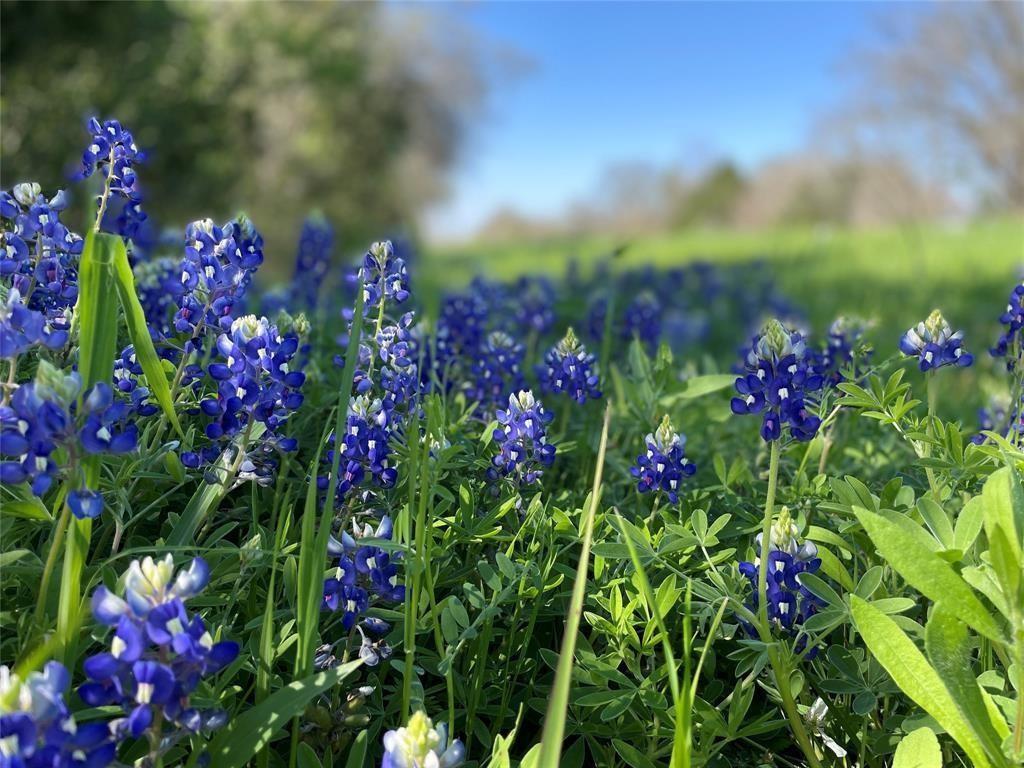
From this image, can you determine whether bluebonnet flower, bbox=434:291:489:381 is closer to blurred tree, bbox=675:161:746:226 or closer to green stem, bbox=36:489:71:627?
green stem, bbox=36:489:71:627

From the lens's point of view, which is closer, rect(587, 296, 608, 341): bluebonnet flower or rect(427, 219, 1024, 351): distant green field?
rect(587, 296, 608, 341): bluebonnet flower

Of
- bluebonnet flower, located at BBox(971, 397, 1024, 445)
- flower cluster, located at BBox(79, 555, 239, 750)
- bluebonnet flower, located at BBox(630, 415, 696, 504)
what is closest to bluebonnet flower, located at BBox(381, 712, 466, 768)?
flower cluster, located at BBox(79, 555, 239, 750)

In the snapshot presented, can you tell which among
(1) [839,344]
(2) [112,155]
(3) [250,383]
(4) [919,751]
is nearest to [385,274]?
(3) [250,383]

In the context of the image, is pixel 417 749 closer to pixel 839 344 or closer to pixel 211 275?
pixel 211 275

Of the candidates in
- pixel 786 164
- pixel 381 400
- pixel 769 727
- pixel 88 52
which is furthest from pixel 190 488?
pixel 786 164

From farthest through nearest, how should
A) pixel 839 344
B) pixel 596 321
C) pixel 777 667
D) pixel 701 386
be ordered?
pixel 596 321, pixel 839 344, pixel 701 386, pixel 777 667

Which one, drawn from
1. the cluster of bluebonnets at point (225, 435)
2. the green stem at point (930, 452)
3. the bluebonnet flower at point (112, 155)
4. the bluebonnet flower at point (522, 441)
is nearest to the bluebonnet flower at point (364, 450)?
the cluster of bluebonnets at point (225, 435)

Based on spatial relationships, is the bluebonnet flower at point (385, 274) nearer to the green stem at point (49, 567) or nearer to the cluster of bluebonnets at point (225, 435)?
the cluster of bluebonnets at point (225, 435)
